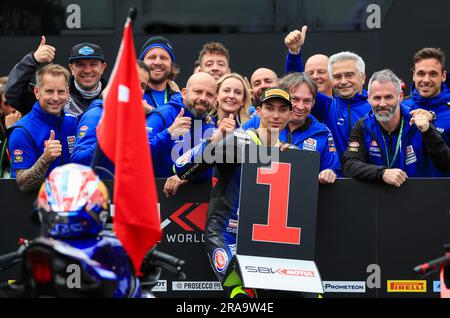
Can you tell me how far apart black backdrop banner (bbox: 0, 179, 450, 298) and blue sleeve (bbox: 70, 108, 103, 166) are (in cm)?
53

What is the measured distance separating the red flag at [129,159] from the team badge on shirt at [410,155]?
2.76m

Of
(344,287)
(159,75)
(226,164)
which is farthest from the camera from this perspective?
(159,75)

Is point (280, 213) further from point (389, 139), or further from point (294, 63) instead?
point (294, 63)

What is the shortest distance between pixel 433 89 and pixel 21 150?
3.49 meters

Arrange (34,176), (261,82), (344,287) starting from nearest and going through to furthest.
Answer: (34,176) → (344,287) → (261,82)

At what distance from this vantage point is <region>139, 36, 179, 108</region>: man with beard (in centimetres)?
976

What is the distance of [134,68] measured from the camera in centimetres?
716

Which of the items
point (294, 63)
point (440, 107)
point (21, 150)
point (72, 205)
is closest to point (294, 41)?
point (294, 63)

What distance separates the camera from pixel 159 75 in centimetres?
977

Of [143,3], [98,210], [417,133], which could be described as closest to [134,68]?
[98,210]

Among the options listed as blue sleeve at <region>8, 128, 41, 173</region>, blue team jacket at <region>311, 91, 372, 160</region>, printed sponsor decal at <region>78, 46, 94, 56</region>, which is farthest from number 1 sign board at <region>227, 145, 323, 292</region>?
printed sponsor decal at <region>78, 46, 94, 56</region>
